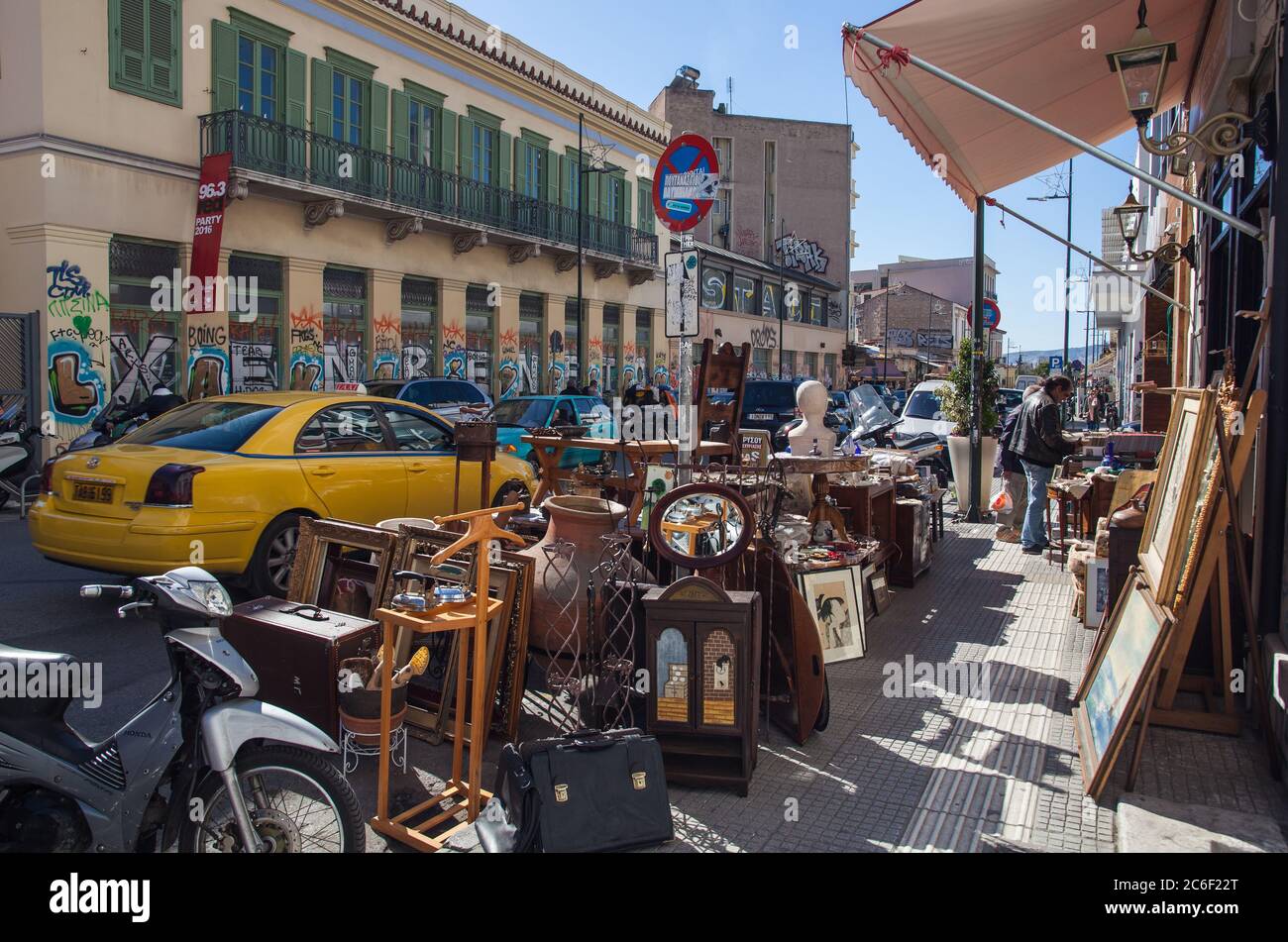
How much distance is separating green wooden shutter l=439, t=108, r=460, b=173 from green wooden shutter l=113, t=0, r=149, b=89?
770 centimetres

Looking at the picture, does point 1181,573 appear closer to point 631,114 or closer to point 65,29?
point 65,29

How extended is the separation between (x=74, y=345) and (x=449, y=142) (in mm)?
10812

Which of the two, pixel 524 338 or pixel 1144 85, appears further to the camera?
pixel 524 338

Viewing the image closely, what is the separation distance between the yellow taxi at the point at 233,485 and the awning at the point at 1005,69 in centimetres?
480

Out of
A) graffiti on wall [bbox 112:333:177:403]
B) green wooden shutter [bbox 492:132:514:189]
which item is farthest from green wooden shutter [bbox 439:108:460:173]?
graffiti on wall [bbox 112:333:177:403]

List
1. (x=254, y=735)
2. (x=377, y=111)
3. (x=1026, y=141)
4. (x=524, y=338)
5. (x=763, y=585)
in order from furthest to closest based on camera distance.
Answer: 1. (x=524, y=338)
2. (x=377, y=111)
3. (x=1026, y=141)
4. (x=763, y=585)
5. (x=254, y=735)

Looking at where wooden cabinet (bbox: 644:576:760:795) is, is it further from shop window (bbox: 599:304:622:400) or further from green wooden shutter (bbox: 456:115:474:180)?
shop window (bbox: 599:304:622:400)

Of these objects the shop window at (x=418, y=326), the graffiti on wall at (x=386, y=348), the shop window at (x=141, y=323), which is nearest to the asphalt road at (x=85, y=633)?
the shop window at (x=141, y=323)

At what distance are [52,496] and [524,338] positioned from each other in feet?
65.1

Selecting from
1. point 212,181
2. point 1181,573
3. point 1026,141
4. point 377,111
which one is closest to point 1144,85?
point 1026,141

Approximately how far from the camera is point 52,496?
7102 millimetres

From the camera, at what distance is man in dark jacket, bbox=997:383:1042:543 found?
Answer: 1056 cm

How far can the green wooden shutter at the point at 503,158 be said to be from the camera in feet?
81.4

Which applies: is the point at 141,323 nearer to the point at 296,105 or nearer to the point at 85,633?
the point at 296,105
